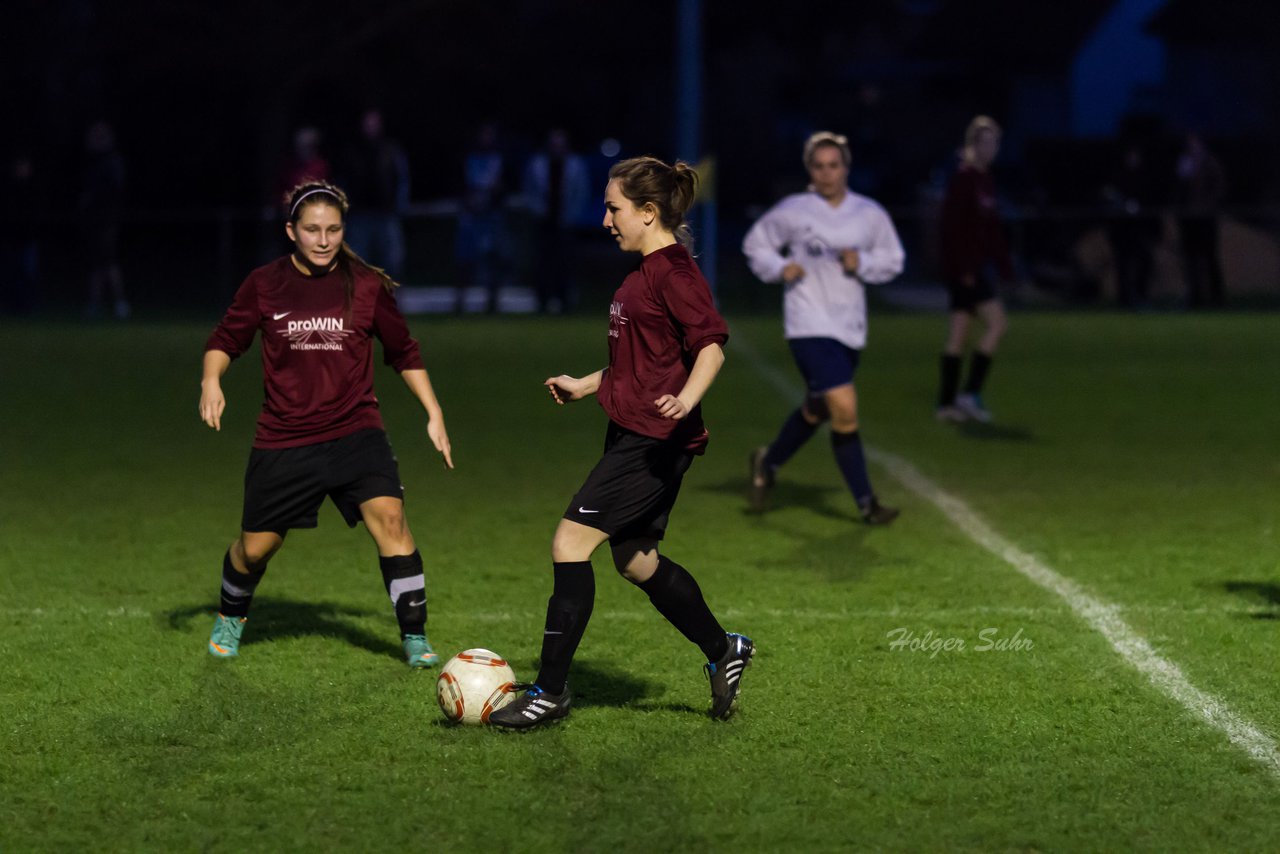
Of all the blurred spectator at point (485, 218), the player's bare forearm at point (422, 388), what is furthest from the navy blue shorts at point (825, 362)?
the blurred spectator at point (485, 218)

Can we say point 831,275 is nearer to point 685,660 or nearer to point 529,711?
point 685,660

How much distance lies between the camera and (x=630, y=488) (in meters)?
6.02

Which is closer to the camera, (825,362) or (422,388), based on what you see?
(422,388)

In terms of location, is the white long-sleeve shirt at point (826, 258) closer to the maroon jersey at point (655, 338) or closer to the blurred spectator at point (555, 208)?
the maroon jersey at point (655, 338)

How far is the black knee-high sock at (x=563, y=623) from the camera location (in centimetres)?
607

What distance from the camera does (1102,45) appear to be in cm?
4547

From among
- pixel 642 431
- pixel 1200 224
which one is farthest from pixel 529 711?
pixel 1200 224

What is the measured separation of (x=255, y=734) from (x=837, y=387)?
14.6 ft

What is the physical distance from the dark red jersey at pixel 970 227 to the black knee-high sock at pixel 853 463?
14.7ft

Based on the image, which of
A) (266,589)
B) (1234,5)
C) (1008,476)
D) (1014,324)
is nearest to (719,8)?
(1234,5)

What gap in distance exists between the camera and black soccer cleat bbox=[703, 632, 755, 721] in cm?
616

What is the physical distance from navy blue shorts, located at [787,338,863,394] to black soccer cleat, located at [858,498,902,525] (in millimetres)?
638

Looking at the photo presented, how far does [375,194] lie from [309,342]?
17335 mm

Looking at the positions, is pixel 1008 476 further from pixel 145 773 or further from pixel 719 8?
pixel 719 8
